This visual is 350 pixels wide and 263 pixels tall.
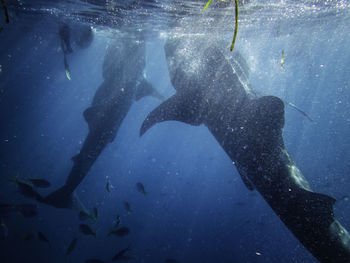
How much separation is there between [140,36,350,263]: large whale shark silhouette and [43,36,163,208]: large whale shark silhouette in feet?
8.02

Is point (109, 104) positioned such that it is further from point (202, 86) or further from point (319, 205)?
point (319, 205)

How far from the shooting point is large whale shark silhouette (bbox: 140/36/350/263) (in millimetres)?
3783

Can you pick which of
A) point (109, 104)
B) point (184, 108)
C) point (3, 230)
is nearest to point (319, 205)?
point (184, 108)

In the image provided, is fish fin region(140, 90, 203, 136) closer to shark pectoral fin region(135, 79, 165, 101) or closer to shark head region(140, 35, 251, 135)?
shark head region(140, 35, 251, 135)

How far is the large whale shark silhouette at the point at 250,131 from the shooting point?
A: 3783mm

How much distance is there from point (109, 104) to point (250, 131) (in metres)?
6.39

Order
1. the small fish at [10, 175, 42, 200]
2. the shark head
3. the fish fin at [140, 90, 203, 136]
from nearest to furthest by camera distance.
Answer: the shark head → the fish fin at [140, 90, 203, 136] → the small fish at [10, 175, 42, 200]

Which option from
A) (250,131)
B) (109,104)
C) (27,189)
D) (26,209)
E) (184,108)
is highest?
(250,131)

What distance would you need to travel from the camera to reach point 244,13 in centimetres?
1266

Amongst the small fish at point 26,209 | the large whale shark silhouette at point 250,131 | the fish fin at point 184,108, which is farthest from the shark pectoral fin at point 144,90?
the small fish at point 26,209

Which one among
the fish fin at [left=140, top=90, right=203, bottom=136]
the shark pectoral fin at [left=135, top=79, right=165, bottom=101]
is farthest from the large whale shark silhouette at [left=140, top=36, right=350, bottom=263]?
the shark pectoral fin at [left=135, top=79, right=165, bottom=101]

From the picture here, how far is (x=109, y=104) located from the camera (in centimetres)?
938

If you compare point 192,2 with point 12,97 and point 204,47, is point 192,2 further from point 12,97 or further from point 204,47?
point 12,97

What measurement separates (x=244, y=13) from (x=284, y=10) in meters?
2.79
